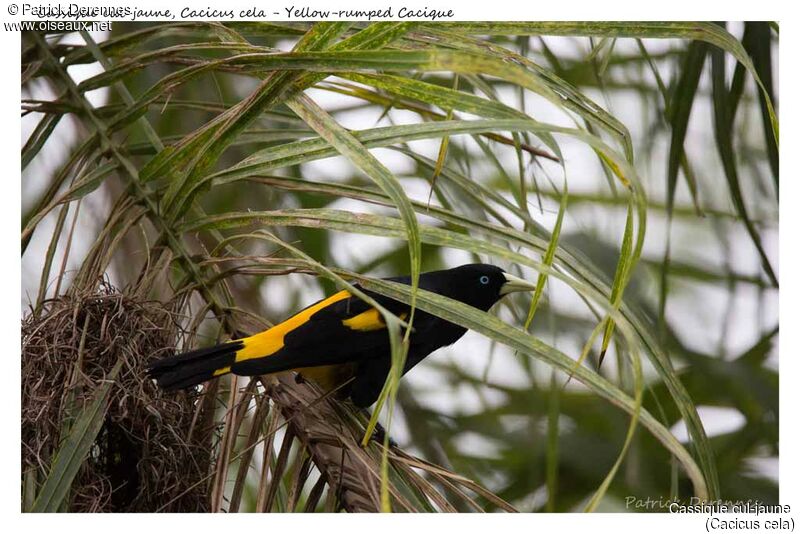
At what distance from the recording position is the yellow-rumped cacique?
2.01 metres

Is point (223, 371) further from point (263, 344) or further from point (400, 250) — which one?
point (400, 250)

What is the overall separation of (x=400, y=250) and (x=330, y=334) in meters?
1.15

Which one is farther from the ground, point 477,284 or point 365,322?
point 477,284

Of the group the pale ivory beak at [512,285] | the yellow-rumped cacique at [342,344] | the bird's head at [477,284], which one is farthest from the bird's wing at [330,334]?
the pale ivory beak at [512,285]

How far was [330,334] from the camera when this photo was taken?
7.84 ft

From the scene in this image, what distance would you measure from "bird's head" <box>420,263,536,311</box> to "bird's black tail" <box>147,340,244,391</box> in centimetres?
95

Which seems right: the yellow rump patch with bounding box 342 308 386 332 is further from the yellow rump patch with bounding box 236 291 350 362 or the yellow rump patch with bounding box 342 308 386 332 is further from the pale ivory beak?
the pale ivory beak

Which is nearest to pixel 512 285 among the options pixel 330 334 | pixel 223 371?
pixel 330 334

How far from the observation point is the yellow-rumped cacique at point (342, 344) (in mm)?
2014

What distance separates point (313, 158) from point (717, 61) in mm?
1238

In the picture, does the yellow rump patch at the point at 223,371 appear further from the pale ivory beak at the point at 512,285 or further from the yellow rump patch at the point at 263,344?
the pale ivory beak at the point at 512,285

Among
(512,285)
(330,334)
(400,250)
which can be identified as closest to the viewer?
(330,334)

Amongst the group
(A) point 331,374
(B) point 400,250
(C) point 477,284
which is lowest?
(A) point 331,374

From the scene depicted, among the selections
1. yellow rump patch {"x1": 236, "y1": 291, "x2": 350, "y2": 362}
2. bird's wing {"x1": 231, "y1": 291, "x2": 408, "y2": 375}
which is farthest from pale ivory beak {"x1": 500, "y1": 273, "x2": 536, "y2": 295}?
yellow rump patch {"x1": 236, "y1": 291, "x2": 350, "y2": 362}
